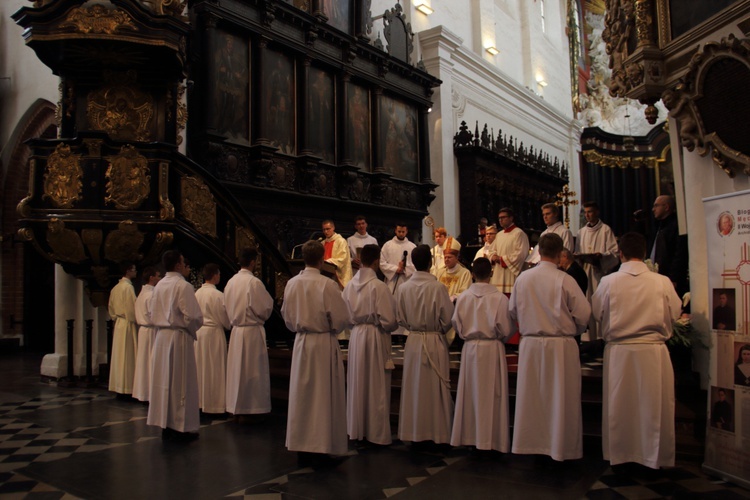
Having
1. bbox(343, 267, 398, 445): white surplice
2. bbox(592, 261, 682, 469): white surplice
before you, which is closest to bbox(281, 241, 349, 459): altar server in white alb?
bbox(343, 267, 398, 445): white surplice

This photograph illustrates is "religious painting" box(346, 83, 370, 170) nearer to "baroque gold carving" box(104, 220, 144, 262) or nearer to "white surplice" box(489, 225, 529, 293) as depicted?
"white surplice" box(489, 225, 529, 293)

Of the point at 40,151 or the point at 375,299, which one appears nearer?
the point at 375,299

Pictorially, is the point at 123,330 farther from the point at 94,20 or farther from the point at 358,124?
the point at 358,124

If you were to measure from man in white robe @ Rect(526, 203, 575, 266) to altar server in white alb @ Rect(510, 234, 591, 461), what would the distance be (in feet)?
9.85

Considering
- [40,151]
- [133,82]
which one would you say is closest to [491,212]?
[133,82]

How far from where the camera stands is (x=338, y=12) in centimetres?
1370

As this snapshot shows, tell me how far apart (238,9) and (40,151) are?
4.55m

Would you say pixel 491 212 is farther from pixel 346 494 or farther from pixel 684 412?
pixel 346 494

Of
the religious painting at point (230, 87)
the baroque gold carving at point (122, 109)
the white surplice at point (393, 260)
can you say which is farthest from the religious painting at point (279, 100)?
the white surplice at point (393, 260)

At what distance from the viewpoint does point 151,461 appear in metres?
5.52

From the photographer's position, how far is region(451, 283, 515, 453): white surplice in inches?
216

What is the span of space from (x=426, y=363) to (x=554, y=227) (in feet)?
12.3

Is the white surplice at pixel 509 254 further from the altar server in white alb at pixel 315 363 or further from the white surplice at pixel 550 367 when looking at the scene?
the altar server in white alb at pixel 315 363

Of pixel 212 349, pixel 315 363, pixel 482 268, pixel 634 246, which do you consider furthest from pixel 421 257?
pixel 212 349
